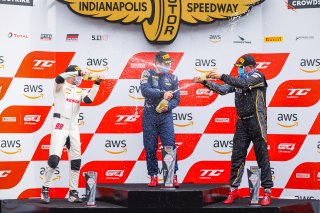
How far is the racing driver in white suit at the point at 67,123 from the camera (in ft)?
20.4

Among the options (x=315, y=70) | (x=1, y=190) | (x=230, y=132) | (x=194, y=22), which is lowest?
(x=1, y=190)

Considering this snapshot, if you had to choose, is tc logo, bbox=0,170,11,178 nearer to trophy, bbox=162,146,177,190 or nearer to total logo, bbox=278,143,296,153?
trophy, bbox=162,146,177,190

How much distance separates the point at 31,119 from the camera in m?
7.22

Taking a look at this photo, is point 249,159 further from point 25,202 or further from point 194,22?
point 25,202

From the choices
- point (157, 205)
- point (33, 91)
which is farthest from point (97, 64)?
point (157, 205)

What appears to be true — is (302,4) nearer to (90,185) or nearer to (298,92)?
(298,92)

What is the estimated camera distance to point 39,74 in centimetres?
727

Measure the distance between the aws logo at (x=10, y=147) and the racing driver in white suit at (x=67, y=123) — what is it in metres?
1.03

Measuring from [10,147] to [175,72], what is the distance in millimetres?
2304

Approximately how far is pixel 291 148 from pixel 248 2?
196 cm

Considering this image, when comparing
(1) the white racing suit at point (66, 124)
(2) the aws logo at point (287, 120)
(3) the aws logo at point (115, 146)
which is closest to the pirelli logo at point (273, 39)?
(2) the aws logo at point (287, 120)

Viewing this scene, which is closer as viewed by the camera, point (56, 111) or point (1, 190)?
point (56, 111)

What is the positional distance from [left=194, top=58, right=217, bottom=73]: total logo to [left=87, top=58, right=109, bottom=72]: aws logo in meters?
1.18

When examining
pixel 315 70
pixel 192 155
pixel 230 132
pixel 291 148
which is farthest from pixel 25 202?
pixel 315 70
